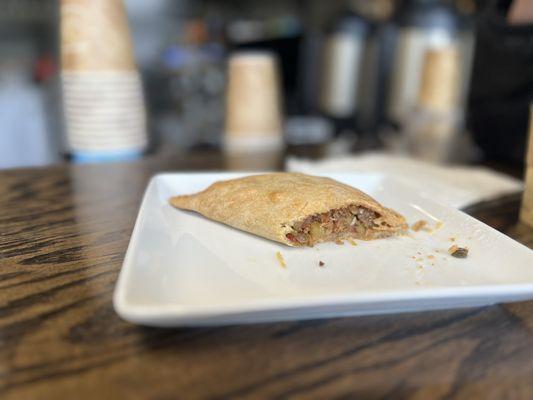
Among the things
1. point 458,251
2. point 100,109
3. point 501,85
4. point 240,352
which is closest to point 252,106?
point 100,109

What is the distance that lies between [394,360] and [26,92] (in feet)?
15.4

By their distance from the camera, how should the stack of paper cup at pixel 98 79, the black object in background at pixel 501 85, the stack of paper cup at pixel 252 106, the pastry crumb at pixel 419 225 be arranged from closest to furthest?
the pastry crumb at pixel 419 225, the black object in background at pixel 501 85, the stack of paper cup at pixel 98 79, the stack of paper cup at pixel 252 106

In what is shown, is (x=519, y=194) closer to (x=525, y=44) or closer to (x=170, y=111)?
(x=525, y=44)

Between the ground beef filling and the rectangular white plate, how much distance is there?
0.02m

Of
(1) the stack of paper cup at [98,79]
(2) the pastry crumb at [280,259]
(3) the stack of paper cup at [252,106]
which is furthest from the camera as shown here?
(3) the stack of paper cup at [252,106]

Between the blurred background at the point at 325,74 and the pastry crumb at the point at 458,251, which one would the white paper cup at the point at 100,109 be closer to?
the blurred background at the point at 325,74

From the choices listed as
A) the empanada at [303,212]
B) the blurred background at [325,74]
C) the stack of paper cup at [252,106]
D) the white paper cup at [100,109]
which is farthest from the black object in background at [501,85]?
the white paper cup at [100,109]

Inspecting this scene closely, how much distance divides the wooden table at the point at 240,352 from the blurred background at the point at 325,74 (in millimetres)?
1114

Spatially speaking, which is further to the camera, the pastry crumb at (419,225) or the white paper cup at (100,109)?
the white paper cup at (100,109)

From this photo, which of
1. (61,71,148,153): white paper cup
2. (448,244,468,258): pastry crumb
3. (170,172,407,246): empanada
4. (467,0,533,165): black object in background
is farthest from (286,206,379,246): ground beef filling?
(61,71,148,153): white paper cup

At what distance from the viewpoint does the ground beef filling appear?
0.69 meters

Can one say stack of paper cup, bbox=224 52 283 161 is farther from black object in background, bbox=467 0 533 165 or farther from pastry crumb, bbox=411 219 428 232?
pastry crumb, bbox=411 219 428 232

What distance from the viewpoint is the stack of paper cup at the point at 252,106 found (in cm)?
181

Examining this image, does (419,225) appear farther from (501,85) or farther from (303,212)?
(501,85)
